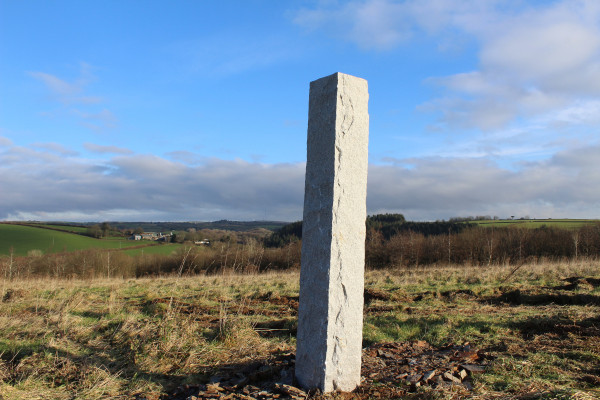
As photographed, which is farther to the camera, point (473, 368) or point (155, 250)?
point (155, 250)

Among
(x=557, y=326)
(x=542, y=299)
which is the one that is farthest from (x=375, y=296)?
(x=557, y=326)

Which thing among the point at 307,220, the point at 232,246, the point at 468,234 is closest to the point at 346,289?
the point at 307,220

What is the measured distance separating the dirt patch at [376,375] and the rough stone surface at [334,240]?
221 millimetres

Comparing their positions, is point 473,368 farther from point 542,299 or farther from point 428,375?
point 542,299

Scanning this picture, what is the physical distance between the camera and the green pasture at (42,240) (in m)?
33.5

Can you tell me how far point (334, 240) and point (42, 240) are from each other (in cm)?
4104

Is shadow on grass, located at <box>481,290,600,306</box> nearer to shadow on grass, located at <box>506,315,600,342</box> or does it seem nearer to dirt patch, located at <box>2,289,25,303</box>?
shadow on grass, located at <box>506,315,600,342</box>

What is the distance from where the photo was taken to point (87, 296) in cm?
954

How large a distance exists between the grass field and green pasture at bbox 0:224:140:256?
2756 cm

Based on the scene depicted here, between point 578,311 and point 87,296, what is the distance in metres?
10.2

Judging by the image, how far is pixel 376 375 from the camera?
397 centimetres

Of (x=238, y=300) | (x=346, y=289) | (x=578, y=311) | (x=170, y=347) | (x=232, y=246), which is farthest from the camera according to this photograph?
(x=232, y=246)

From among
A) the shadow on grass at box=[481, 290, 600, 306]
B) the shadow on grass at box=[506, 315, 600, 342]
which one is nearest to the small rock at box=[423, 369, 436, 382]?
the shadow on grass at box=[506, 315, 600, 342]

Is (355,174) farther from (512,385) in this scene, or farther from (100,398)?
(100,398)
